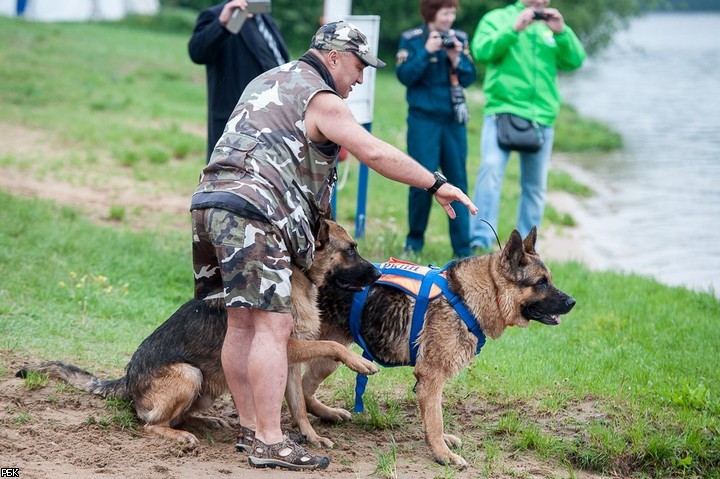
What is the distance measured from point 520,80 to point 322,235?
15.7ft

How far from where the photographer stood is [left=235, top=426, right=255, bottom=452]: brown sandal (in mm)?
5039

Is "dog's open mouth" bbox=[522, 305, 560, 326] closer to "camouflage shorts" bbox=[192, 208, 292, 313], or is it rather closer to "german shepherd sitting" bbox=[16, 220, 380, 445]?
"german shepherd sitting" bbox=[16, 220, 380, 445]

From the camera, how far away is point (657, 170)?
58.1 feet

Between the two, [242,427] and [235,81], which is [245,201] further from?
[235,81]

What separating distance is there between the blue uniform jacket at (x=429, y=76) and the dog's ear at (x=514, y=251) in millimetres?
3908

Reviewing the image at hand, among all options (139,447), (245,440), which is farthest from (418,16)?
(139,447)

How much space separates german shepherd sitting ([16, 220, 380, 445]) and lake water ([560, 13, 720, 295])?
19.5ft

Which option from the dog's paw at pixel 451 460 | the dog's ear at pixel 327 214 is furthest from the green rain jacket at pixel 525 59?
the dog's paw at pixel 451 460

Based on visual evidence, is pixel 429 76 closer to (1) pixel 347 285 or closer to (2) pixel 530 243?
(2) pixel 530 243

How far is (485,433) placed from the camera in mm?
5742

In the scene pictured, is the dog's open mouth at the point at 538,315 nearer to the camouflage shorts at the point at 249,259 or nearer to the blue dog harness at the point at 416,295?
the blue dog harness at the point at 416,295

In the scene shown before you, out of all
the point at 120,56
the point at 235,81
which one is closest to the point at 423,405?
the point at 235,81

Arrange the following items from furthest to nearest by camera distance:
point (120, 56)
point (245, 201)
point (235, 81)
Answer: point (120, 56) → point (235, 81) → point (245, 201)

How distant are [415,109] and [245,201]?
4860mm
